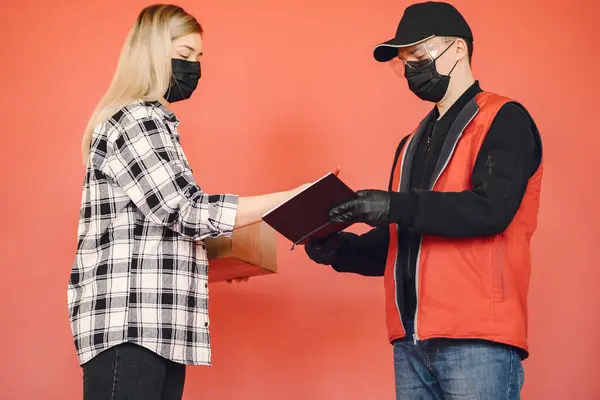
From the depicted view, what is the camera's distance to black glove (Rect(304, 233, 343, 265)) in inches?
80.4

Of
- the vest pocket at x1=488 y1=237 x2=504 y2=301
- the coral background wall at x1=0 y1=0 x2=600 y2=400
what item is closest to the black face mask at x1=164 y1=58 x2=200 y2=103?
the vest pocket at x1=488 y1=237 x2=504 y2=301

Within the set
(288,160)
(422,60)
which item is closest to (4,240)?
(288,160)

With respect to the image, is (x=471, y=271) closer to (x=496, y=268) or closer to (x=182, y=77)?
(x=496, y=268)

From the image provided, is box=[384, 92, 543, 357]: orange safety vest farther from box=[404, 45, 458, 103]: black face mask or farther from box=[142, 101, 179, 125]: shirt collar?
box=[142, 101, 179, 125]: shirt collar

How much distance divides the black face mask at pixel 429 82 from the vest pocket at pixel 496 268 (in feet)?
1.39

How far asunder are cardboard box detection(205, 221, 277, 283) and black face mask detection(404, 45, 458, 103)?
523mm

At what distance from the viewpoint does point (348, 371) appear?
2.81m

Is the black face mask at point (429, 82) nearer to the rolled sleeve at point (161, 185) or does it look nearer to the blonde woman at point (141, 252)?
the blonde woman at point (141, 252)

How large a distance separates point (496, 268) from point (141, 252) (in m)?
0.73

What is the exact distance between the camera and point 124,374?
1633 millimetres

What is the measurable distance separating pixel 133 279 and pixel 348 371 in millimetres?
1299

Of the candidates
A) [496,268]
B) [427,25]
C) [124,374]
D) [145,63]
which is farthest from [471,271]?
[145,63]

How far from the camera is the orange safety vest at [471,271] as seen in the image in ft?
5.60

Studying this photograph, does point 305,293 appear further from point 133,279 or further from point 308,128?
point 133,279
